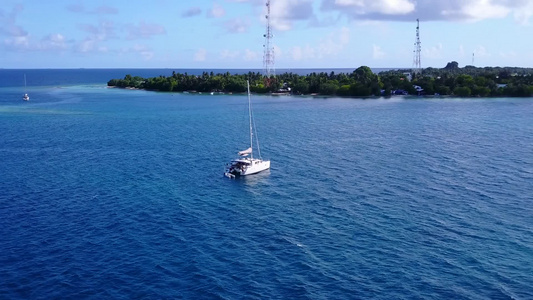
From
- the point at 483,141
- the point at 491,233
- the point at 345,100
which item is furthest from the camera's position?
the point at 345,100

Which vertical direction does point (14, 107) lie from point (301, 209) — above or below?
above

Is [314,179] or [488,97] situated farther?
[488,97]

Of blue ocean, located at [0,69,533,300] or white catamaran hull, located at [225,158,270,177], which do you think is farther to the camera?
white catamaran hull, located at [225,158,270,177]

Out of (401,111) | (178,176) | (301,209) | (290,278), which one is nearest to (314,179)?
(301,209)

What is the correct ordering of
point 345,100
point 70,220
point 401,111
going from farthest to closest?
point 345,100 → point 401,111 → point 70,220

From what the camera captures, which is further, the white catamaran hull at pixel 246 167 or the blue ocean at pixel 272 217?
the white catamaran hull at pixel 246 167

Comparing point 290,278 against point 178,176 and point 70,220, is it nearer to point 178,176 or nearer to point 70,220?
point 70,220

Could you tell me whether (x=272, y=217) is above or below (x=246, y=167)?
below

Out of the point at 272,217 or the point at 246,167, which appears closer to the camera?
the point at 272,217
